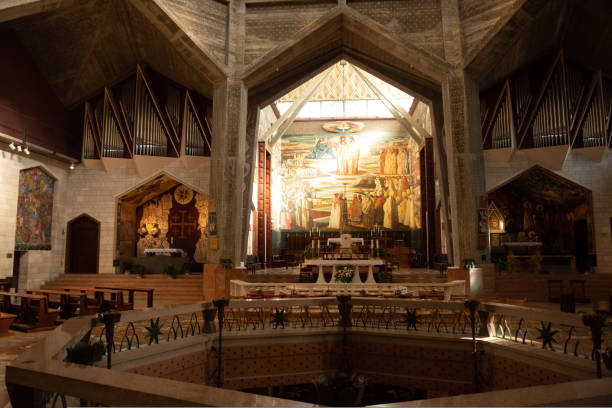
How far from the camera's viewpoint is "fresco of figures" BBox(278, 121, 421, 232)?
20.8m

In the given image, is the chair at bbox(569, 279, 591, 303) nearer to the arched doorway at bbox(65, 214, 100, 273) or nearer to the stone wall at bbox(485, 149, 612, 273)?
the stone wall at bbox(485, 149, 612, 273)

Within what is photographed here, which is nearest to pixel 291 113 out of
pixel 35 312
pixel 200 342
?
pixel 35 312

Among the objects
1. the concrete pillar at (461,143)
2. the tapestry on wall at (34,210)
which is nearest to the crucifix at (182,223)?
the tapestry on wall at (34,210)

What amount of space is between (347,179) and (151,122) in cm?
1003

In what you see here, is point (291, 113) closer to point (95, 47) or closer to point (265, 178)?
point (265, 178)

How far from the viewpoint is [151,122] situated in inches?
568

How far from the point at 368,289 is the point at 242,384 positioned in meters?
3.93

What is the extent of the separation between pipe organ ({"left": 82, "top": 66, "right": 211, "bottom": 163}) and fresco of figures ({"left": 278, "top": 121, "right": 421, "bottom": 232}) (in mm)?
7585

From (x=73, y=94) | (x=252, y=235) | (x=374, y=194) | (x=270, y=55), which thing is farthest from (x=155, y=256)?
(x=374, y=194)

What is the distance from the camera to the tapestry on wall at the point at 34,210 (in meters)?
12.6

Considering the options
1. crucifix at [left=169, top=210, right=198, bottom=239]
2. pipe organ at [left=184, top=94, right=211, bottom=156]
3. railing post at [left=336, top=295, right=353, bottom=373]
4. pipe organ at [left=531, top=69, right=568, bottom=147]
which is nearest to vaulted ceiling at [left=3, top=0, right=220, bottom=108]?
pipe organ at [left=184, top=94, right=211, bottom=156]

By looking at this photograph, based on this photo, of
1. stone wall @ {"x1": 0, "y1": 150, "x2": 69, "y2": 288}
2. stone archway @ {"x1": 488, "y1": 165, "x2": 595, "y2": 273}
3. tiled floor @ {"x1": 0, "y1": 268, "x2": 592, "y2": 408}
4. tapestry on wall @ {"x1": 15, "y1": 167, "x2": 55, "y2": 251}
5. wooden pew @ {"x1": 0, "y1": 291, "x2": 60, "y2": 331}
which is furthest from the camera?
stone archway @ {"x1": 488, "y1": 165, "x2": 595, "y2": 273}

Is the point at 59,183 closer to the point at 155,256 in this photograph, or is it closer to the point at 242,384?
the point at 155,256

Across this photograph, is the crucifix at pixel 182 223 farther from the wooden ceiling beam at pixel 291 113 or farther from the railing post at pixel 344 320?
the railing post at pixel 344 320
